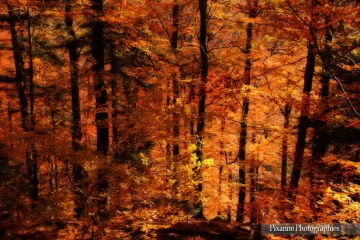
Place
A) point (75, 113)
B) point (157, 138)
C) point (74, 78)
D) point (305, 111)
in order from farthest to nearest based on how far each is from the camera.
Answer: point (75, 113) < point (74, 78) < point (157, 138) < point (305, 111)

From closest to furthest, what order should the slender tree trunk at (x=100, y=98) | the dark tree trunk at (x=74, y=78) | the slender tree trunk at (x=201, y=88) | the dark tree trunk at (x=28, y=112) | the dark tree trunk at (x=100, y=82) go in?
the slender tree trunk at (x=100, y=98) < the dark tree trunk at (x=100, y=82) < the dark tree trunk at (x=28, y=112) < the slender tree trunk at (x=201, y=88) < the dark tree trunk at (x=74, y=78)

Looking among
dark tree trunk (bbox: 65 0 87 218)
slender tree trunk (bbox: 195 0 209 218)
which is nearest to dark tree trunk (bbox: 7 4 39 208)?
dark tree trunk (bbox: 65 0 87 218)

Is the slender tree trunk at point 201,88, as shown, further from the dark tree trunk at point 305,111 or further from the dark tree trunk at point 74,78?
the dark tree trunk at point 74,78

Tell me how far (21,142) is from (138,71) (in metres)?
7.01

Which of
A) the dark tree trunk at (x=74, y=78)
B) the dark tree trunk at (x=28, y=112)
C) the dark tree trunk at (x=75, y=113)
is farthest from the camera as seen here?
the dark tree trunk at (x=74, y=78)

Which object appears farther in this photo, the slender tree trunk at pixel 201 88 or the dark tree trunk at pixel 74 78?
the dark tree trunk at pixel 74 78

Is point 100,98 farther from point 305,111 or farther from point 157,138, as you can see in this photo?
point 305,111

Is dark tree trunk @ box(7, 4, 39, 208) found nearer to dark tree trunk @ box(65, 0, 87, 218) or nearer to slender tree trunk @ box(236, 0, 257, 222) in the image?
dark tree trunk @ box(65, 0, 87, 218)

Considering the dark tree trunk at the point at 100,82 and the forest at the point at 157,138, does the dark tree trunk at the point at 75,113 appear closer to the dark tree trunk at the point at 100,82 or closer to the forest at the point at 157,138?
the forest at the point at 157,138

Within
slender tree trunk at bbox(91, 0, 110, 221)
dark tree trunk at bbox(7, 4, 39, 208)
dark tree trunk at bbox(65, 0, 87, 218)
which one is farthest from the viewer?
dark tree trunk at bbox(7, 4, 39, 208)

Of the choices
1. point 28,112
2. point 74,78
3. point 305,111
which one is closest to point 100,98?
point 28,112

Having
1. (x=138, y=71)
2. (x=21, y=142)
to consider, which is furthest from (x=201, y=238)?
(x=138, y=71)

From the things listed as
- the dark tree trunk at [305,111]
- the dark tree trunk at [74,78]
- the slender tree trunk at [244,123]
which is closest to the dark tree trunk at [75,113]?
the dark tree trunk at [74,78]

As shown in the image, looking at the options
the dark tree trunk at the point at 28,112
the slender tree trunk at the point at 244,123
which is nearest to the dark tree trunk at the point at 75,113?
the dark tree trunk at the point at 28,112
